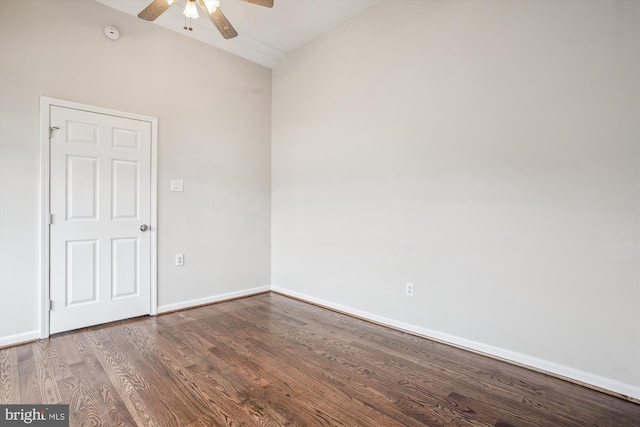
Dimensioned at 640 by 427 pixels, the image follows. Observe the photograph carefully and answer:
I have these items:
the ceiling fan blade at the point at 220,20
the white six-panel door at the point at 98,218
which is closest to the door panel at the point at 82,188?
the white six-panel door at the point at 98,218

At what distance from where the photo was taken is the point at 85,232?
2982mm

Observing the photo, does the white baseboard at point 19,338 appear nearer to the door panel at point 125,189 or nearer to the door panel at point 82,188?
the door panel at point 82,188

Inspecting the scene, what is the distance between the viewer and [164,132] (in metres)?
3.48

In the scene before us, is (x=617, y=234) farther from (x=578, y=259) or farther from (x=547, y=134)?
(x=547, y=134)

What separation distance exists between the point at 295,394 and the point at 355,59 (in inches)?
126

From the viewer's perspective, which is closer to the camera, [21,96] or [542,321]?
[542,321]

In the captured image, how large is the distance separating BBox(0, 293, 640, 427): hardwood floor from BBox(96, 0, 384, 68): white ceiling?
3.17 m

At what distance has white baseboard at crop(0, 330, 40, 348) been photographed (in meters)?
2.60

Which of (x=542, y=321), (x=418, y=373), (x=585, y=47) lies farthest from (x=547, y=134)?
(x=418, y=373)

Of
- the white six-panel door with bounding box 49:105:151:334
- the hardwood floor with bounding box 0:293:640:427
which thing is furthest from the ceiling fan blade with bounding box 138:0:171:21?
the hardwood floor with bounding box 0:293:640:427

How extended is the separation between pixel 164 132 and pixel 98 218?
111cm
